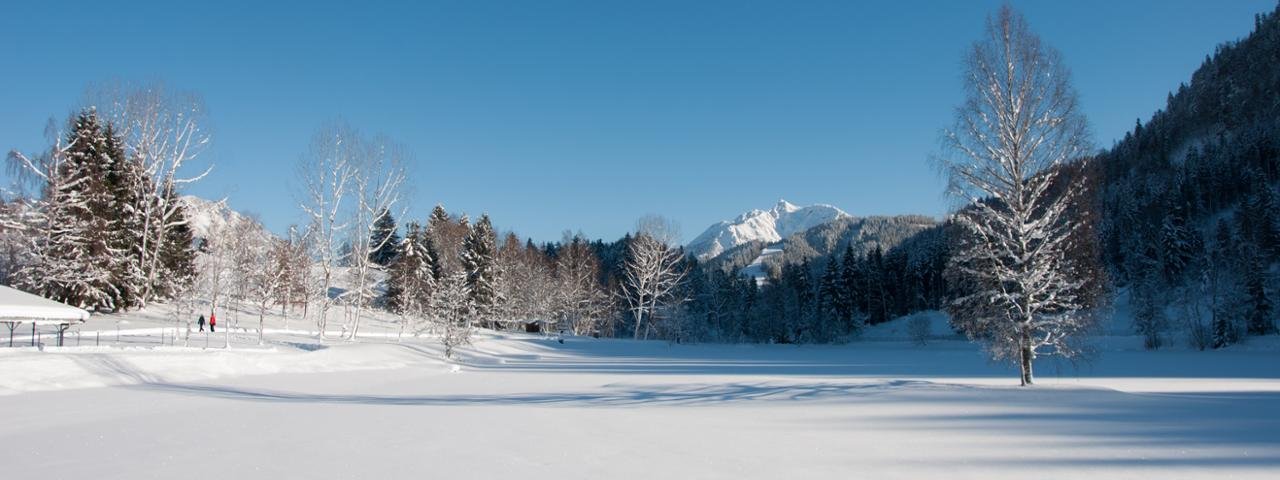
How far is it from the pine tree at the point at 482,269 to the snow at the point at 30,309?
34.6 meters

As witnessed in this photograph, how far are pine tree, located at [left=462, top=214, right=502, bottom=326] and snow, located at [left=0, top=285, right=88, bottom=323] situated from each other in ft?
113

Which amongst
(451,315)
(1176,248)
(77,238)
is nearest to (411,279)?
(451,315)

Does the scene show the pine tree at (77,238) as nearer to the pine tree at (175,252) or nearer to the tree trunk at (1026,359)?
the pine tree at (175,252)

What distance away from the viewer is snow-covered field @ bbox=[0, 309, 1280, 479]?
25.3 ft

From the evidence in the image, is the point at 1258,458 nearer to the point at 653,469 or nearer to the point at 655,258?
the point at 653,469

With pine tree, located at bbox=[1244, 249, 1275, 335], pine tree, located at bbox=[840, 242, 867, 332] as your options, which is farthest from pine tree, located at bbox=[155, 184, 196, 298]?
pine tree, located at bbox=[1244, 249, 1275, 335]

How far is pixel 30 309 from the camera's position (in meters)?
19.8

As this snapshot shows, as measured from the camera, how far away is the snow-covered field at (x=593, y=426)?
773 cm

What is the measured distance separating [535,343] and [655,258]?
44.4ft

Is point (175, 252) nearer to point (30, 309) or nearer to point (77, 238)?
point (77, 238)

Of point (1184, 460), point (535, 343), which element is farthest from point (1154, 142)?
point (1184, 460)

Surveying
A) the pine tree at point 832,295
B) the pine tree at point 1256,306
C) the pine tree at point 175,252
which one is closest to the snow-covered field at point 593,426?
the pine tree at point 175,252

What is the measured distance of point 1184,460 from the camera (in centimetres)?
802

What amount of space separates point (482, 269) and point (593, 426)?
156 ft
